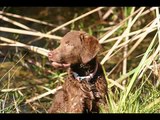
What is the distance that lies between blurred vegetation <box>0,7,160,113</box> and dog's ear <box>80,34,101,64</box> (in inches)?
14.5

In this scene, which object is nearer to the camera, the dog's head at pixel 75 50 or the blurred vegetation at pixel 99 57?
the blurred vegetation at pixel 99 57

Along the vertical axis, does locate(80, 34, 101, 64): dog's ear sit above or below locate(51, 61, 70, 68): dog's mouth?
above

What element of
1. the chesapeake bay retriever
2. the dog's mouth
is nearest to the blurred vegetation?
the chesapeake bay retriever

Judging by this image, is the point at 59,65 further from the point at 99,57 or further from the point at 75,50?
the point at 99,57

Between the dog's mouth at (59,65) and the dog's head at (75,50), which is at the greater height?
the dog's head at (75,50)

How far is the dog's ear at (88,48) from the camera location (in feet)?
16.5

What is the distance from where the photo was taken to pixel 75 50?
5.11 metres

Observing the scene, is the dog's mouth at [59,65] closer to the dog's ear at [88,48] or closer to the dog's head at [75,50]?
the dog's head at [75,50]

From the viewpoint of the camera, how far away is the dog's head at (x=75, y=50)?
5.00 m

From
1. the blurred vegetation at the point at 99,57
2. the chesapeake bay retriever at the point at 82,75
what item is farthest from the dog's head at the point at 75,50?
the blurred vegetation at the point at 99,57

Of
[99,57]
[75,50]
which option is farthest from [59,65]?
[99,57]

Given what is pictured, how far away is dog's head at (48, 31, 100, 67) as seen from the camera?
16.4 ft

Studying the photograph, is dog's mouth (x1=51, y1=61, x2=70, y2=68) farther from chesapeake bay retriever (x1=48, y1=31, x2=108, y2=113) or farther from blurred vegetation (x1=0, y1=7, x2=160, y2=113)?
blurred vegetation (x1=0, y1=7, x2=160, y2=113)
